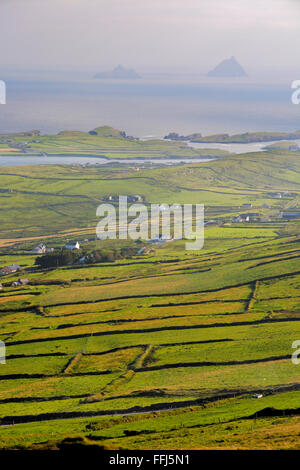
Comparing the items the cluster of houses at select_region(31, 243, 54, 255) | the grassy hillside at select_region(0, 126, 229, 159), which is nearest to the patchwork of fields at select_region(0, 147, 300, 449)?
the cluster of houses at select_region(31, 243, 54, 255)

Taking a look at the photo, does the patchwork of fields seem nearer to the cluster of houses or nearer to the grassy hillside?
the cluster of houses

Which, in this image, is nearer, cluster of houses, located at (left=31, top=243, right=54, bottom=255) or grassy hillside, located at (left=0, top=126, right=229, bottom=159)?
cluster of houses, located at (left=31, top=243, right=54, bottom=255)

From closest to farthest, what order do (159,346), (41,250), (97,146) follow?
(159,346), (41,250), (97,146)

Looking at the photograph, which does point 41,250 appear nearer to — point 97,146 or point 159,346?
point 159,346

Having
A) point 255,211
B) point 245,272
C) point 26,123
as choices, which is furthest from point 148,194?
point 26,123

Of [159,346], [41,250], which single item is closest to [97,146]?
[41,250]

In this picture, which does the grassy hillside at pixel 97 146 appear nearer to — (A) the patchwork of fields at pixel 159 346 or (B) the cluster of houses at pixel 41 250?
(A) the patchwork of fields at pixel 159 346

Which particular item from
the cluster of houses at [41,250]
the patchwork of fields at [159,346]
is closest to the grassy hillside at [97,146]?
the patchwork of fields at [159,346]
